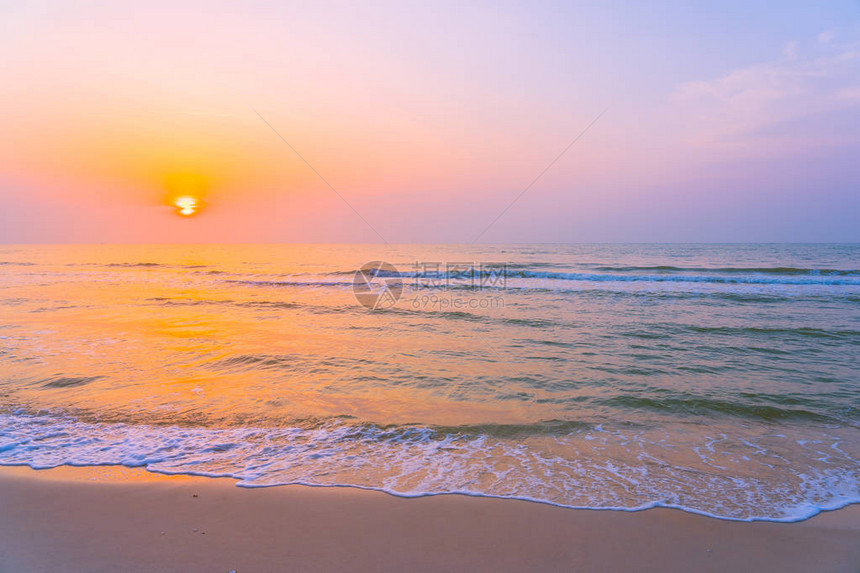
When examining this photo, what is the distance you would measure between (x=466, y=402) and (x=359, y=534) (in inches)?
131

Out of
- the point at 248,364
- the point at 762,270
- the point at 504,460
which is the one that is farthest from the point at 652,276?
the point at 504,460

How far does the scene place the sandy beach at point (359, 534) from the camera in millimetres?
3137

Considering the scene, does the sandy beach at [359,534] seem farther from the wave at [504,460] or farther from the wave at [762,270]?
the wave at [762,270]

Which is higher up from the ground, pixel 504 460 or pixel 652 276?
pixel 652 276

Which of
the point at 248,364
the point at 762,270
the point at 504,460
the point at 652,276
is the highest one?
the point at 762,270

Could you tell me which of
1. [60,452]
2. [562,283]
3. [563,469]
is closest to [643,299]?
[562,283]

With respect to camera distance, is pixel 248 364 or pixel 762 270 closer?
pixel 248 364

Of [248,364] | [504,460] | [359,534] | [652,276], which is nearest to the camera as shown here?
[359,534]

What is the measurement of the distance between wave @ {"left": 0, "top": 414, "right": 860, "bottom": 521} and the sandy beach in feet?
0.66

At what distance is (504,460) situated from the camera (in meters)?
4.79

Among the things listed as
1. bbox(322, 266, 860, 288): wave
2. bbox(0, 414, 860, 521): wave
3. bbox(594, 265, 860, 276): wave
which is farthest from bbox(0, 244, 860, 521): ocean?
bbox(594, 265, 860, 276): wave

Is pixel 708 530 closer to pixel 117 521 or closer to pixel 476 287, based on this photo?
pixel 117 521

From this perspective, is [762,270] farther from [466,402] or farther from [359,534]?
[359,534]

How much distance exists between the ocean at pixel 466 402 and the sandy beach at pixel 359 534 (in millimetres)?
233
